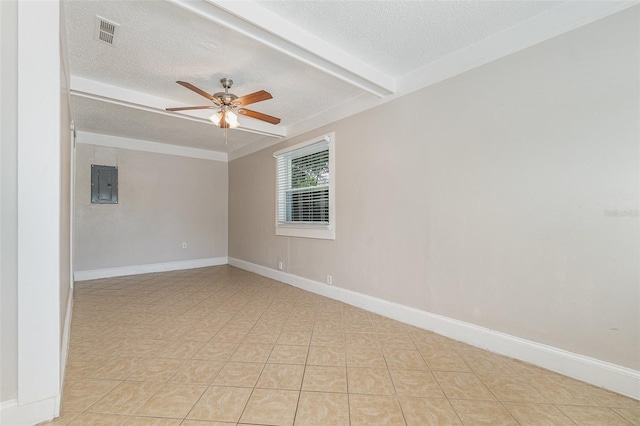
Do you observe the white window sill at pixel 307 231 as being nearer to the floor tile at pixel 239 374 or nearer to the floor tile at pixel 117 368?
the floor tile at pixel 239 374

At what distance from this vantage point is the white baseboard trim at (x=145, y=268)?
16.2 ft

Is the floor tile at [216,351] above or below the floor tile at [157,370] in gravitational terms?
below

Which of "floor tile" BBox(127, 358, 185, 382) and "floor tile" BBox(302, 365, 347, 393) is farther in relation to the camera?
"floor tile" BBox(127, 358, 185, 382)

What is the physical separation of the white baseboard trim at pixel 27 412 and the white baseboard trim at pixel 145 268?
168 inches

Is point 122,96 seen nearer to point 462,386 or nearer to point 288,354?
point 288,354

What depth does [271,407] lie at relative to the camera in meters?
1.65

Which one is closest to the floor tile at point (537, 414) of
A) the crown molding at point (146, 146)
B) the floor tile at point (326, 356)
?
the floor tile at point (326, 356)

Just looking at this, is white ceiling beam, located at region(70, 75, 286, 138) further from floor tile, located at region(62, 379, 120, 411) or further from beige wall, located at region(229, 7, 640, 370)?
floor tile, located at region(62, 379, 120, 411)

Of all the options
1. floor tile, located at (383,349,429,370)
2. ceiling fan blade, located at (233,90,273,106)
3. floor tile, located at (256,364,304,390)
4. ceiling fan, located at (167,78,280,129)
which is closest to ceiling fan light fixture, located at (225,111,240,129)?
ceiling fan, located at (167,78,280,129)

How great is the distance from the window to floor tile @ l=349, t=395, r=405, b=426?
225cm

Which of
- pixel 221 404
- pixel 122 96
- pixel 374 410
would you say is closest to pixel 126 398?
pixel 221 404

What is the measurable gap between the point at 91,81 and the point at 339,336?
12.5 feet

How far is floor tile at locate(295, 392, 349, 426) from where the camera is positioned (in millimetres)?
1538

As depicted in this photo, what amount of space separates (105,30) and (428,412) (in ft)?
11.6
